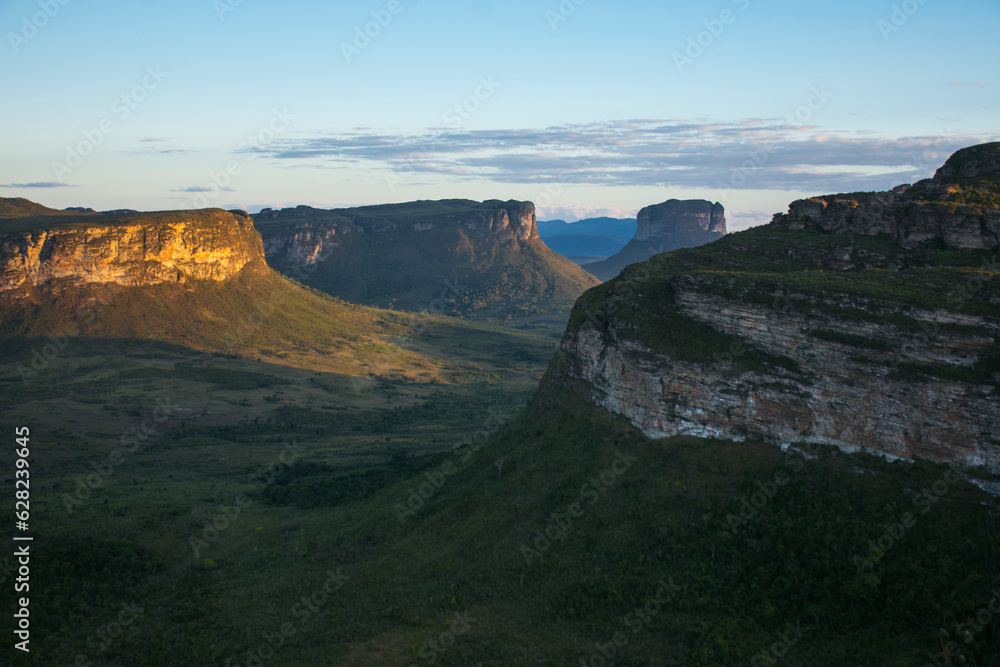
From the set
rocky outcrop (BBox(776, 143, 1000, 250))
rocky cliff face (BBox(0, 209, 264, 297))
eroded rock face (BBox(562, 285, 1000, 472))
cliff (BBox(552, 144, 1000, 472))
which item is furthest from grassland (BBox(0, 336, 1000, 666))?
rocky cliff face (BBox(0, 209, 264, 297))

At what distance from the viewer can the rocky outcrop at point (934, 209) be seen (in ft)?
148

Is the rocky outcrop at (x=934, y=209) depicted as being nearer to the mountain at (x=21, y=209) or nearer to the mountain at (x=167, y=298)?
the mountain at (x=167, y=298)

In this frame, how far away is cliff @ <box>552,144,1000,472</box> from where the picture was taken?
113ft

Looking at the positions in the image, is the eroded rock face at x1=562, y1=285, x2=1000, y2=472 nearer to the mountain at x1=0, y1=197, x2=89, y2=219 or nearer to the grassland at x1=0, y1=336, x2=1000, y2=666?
the grassland at x1=0, y1=336, x2=1000, y2=666

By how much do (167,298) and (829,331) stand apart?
417 feet

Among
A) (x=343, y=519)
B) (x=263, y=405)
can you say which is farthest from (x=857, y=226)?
(x=263, y=405)

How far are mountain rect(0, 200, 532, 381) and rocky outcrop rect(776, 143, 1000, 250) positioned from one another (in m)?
99.7

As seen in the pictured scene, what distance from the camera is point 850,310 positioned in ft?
124

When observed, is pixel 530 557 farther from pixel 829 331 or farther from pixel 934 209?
pixel 934 209

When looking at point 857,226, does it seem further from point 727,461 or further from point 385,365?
point 385,365

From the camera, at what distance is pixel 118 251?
404 feet

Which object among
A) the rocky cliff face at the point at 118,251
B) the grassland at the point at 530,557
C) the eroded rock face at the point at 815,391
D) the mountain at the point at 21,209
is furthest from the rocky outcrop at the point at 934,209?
the mountain at the point at 21,209

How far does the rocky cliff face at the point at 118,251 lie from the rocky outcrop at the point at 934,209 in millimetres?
116867

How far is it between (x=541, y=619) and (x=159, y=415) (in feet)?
247
